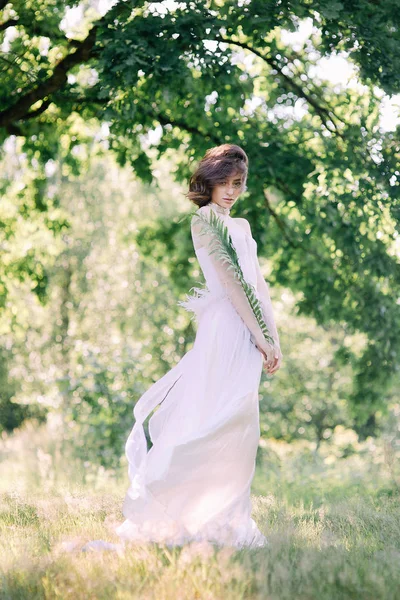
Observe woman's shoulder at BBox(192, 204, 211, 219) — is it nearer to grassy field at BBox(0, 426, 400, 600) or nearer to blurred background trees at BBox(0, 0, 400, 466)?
grassy field at BBox(0, 426, 400, 600)

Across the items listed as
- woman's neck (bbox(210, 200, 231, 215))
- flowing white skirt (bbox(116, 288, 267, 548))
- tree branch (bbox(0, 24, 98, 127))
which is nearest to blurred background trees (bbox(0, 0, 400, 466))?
tree branch (bbox(0, 24, 98, 127))

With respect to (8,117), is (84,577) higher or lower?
lower

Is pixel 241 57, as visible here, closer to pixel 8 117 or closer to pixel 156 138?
pixel 156 138

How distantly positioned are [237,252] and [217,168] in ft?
1.85

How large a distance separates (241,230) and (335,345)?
19.3 metres

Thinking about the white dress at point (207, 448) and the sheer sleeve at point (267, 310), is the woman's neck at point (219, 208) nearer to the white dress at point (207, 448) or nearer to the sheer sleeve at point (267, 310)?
the white dress at point (207, 448)

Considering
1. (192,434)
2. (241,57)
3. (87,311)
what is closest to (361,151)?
(241,57)

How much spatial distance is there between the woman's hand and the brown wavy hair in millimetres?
1106

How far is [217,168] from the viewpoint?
4.85m

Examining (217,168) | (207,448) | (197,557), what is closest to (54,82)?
(217,168)

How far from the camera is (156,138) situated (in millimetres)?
10227

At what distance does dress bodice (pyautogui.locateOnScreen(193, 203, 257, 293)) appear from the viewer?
15.8 feet

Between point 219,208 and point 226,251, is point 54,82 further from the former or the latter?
point 226,251

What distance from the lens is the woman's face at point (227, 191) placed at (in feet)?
16.1
